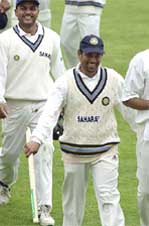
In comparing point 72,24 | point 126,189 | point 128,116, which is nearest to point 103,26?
point 72,24

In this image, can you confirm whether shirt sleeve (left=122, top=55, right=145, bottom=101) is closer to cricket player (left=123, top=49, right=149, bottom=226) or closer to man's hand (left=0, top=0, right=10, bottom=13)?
cricket player (left=123, top=49, right=149, bottom=226)

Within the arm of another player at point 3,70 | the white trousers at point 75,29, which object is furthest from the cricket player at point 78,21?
the arm of another player at point 3,70

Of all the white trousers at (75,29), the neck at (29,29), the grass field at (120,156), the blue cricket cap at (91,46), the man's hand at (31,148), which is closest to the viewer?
the man's hand at (31,148)

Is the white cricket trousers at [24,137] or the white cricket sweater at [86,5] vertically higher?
the white cricket sweater at [86,5]

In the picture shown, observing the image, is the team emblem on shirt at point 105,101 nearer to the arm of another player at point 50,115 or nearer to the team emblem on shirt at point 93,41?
the arm of another player at point 50,115

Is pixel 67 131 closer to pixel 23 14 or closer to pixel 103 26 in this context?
pixel 23 14

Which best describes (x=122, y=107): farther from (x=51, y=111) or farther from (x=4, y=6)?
(x=4, y=6)

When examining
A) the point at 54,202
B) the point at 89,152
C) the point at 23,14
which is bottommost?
the point at 54,202

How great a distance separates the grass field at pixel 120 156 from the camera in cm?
1141

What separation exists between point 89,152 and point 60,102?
521 mm

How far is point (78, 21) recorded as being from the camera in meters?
15.6

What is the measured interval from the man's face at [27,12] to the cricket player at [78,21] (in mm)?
4375

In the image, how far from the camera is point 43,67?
36.3ft

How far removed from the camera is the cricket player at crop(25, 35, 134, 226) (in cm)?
977
